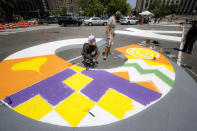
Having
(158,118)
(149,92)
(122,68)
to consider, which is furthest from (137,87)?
(122,68)

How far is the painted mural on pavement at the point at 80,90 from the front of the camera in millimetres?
1842

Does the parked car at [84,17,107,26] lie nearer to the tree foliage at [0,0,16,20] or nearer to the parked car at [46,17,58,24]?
the parked car at [46,17,58,24]

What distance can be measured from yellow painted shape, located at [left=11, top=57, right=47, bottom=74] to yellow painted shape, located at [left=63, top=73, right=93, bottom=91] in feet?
4.52

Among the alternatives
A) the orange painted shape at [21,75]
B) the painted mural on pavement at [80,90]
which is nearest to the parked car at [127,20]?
the painted mural on pavement at [80,90]

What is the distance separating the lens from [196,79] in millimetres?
2977

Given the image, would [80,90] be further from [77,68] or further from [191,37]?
[191,37]

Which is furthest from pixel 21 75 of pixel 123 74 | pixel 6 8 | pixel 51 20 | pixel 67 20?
pixel 6 8

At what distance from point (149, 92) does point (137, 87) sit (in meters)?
0.31

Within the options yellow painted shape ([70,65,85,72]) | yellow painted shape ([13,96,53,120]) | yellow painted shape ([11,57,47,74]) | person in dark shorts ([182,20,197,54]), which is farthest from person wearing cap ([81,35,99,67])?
person in dark shorts ([182,20,197,54])

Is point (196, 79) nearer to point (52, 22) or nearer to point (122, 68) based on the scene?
point (122, 68)

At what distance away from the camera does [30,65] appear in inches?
147

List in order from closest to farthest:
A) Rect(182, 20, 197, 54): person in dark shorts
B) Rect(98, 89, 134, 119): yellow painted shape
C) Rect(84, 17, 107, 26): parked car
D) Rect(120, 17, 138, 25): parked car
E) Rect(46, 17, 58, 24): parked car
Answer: Rect(98, 89, 134, 119): yellow painted shape
Rect(182, 20, 197, 54): person in dark shorts
Rect(84, 17, 107, 26): parked car
Rect(120, 17, 138, 25): parked car
Rect(46, 17, 58, 24): parked car

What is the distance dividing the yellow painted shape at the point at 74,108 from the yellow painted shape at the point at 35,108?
0.24 m

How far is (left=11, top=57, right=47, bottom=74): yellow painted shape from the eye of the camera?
3498 millimetres
